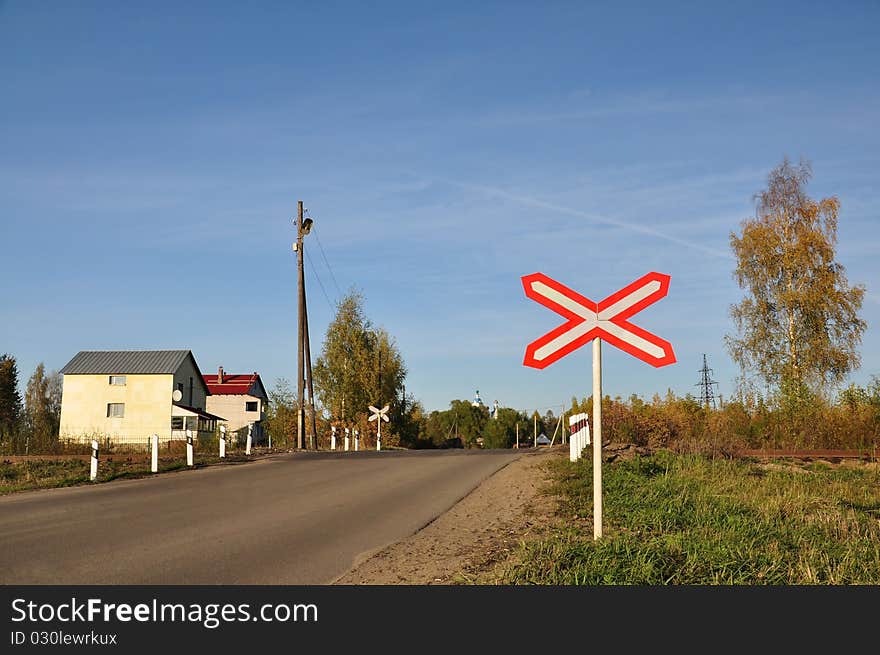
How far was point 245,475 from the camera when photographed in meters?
19.5

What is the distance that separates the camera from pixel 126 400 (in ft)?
225

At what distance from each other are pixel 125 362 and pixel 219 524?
6363 cm

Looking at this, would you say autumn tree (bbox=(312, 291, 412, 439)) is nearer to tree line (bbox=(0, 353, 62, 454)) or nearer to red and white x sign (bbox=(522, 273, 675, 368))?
tree line (bbox=(0, 353, 62, 454))

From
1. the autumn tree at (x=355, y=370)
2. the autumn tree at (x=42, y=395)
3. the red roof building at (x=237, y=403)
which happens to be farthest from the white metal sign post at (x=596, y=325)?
the autumn tree at (x=42, y=395)

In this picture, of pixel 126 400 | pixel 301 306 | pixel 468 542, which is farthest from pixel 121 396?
pixel 468 542

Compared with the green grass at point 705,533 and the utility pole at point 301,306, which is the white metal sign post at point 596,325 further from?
the utility pole at point 301,306

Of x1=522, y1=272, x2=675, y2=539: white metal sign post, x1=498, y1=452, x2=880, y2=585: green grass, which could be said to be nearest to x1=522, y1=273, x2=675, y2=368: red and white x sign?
x1=522, y1=272, x2=675, y2=539: white metal sign post

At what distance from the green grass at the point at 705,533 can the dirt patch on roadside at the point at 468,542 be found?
1.18 ft

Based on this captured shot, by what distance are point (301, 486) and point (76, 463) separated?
9.62 meters

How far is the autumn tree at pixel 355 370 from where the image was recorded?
64375 millimetres

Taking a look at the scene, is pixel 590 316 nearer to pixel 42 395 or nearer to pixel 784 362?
pixel 784 362
